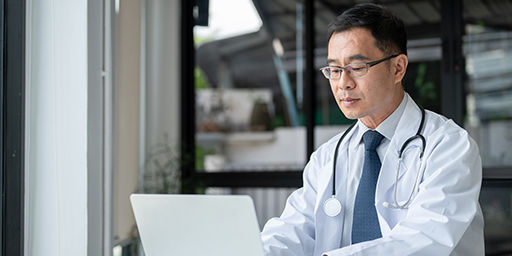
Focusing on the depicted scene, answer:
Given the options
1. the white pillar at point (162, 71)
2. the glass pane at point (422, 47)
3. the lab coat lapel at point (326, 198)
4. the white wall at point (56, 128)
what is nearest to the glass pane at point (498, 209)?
the glass pane at point (422, 47)

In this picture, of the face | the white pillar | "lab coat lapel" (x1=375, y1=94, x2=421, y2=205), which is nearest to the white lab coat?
"lab coat lapel" (x1=375, y1=94, x2=421, y2=205)

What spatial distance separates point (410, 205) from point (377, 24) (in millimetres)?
522

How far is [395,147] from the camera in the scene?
170cm

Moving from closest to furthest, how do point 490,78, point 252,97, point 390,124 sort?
Answer: point 390,124 < point 490,78 < point 252,97

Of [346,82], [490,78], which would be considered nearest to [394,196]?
[346,82]

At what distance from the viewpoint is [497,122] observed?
4680 millimetres

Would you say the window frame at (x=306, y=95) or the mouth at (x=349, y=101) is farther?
the window frame at (x=306, y=95)

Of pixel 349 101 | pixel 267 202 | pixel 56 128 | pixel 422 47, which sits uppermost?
pixel 422 47

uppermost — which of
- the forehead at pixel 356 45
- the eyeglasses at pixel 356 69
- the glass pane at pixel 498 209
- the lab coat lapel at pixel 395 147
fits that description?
the forehead at pixel 356 45

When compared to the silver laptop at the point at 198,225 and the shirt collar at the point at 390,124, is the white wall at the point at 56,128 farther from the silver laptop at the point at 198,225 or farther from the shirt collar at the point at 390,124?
the shirt collar at the point at 390,124

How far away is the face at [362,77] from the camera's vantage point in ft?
5.39

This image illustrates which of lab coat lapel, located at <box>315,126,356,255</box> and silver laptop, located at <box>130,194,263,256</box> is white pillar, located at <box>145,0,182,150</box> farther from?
silver laptop, located at <box>130,194,263,256</box>

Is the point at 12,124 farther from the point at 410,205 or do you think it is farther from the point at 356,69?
the point at 410,205

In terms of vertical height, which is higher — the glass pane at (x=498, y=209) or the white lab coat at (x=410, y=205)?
the white lab coat at (x=410, y=205)
